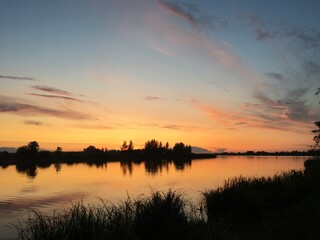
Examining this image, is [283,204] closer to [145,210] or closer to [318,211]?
[318,211]

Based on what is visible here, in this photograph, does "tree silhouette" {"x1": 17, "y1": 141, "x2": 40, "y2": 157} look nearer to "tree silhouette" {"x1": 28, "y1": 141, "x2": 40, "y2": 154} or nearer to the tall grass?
"tree silhouette" {"x1": 28, "y1": 141, "x2": 40, "y2": 154}

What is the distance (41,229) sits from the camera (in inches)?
413

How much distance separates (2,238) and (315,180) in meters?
22.1

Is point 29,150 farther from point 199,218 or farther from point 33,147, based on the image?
point 199,218

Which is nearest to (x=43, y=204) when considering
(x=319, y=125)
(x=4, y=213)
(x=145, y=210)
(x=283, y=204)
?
(x=4, y=213)

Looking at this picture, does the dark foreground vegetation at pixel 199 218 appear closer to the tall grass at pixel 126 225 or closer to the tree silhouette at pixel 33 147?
the tall grass at pixel 126 225

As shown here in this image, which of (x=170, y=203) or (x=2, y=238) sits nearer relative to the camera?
(x=170, y=203)

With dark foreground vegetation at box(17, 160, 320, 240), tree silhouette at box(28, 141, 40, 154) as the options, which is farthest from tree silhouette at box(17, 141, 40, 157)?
dark foreground vegetation at box(17, 160, 320, 240)

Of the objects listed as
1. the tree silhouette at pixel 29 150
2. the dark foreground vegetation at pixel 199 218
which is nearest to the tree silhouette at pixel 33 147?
the tree silhouette at pixel 29 150

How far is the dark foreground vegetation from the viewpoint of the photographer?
10987 mm

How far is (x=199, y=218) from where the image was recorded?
55.8ft

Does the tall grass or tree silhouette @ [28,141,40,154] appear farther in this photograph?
tree silhouette @ [28,141,40,154]

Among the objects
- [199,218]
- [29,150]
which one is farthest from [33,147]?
[199,218]

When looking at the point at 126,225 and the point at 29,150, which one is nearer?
the point at 126,225
